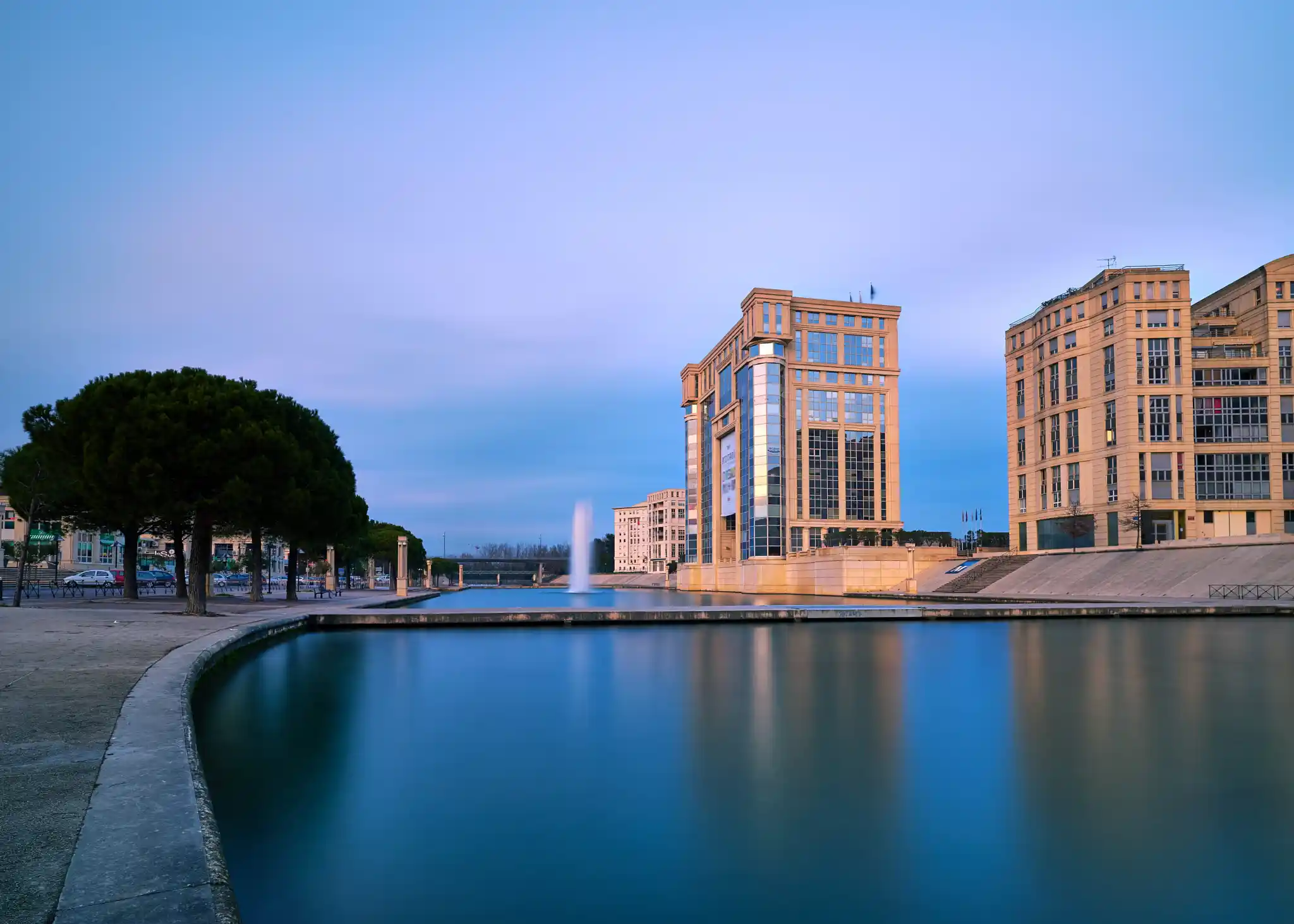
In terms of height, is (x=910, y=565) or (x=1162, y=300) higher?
(x=1162, y=300)

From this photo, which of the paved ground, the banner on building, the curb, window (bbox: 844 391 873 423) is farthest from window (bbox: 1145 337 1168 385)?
the curb

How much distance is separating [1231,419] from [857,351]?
36.8 metres

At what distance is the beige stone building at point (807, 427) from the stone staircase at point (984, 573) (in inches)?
832

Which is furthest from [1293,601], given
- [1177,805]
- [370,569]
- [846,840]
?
[370,569]

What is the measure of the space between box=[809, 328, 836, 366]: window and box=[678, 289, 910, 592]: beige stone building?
101 millimetres

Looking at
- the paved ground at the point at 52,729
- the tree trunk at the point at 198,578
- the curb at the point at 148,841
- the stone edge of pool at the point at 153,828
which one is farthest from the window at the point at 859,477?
the curb at the point at 148,841

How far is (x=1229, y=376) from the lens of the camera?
6638 centimetres

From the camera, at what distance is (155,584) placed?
63.5 m

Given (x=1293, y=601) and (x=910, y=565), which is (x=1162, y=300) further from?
(x=1293, y=601)

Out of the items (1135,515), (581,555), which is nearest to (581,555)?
(581,555)

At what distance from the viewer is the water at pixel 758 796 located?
5445mm

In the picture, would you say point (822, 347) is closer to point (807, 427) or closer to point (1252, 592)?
point (807, 427)

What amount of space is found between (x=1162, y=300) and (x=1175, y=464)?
12.5 metres

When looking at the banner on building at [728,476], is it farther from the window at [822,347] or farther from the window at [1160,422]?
the window at [1160,422]
